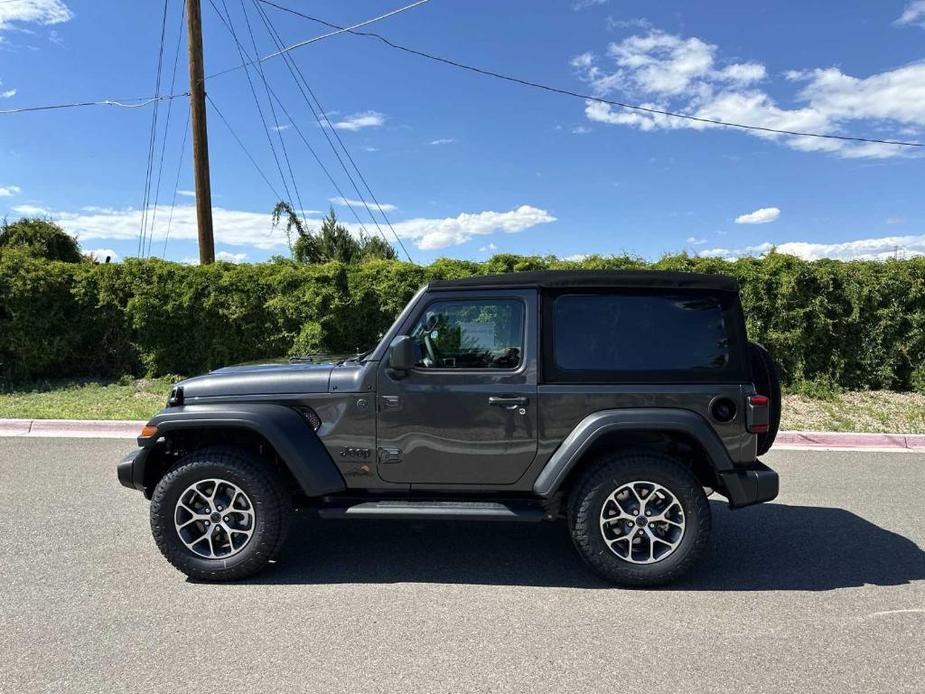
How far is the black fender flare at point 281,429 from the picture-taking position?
3.80 metres

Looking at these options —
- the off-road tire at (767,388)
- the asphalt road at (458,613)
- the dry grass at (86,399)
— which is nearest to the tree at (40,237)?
the dry grass at (86,399)

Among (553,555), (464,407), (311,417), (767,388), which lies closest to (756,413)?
(767,388)

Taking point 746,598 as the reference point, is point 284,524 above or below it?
above

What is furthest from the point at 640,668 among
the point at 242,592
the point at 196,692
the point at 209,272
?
the point at 209,272

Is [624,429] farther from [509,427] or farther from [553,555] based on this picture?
[553,555]

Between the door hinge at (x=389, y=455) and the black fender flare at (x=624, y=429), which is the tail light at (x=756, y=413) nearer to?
the black fender flare at (x=624, y=429)

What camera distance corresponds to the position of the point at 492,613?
3504mm

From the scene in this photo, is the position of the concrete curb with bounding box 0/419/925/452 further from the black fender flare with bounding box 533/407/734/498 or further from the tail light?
the black fender flare with bounding box 533/407/734/498

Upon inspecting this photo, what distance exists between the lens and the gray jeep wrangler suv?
3.80 meters

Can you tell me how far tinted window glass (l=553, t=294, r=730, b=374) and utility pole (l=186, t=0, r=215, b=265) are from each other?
31.9ft

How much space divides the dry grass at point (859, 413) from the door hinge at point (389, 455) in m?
6.35

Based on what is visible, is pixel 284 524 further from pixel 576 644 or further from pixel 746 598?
pixel 746 598

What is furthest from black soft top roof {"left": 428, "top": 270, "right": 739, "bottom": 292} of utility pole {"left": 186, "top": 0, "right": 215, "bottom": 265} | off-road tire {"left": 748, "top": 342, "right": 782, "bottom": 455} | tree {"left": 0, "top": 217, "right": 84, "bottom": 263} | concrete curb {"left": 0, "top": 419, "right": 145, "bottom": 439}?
tree {"left": 0, "top": 217, "right": 84, "bottom": 263}

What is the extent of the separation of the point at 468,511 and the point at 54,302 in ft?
33.2
